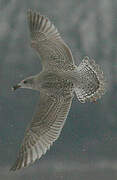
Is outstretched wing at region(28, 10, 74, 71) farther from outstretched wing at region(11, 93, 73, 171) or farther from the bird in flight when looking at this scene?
outstretched wing at region(11, 93, 73, 171)

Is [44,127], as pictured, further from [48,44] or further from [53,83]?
[48,44]

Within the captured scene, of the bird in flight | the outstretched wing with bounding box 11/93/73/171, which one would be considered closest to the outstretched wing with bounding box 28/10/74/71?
the bird in flight

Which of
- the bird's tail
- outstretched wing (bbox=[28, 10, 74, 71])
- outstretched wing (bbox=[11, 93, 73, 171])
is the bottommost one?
outstretched wing (bbox=[11, 93, 73, 171])

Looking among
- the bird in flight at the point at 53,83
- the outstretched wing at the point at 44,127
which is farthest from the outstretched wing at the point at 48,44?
the outstretched wing at the point at 44,127

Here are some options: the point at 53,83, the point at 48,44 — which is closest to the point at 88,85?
the point at 53,83

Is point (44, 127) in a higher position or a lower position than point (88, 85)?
lower

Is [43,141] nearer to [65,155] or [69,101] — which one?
[69,101]

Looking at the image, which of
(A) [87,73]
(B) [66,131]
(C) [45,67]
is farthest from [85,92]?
(B) [66,131]
